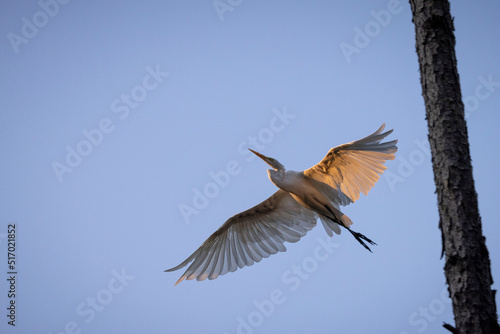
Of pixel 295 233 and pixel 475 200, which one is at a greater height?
pixel 295 233

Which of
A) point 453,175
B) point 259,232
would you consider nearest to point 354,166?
point 259,232

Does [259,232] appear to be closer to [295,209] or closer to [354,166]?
[295,209]

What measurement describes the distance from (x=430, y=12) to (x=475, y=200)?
1718 millimetres

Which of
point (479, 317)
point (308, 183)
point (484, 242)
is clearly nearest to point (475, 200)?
point (484, 242)

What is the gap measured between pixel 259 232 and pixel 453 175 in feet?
15.2

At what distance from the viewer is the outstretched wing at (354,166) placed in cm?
643

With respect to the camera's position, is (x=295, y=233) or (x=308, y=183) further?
(x=295, y=233)

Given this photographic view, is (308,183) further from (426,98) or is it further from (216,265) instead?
(426,98)

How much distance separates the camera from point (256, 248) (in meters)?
8.00

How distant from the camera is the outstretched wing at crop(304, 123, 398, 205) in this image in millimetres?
6430

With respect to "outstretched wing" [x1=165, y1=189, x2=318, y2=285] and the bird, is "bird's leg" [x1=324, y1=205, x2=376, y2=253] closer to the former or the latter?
the bird

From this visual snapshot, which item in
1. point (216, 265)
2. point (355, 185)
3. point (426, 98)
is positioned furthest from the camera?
point (216, 265)

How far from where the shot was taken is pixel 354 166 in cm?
687

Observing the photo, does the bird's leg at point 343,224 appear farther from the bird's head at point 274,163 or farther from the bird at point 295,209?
the bird's head at point 274,163
